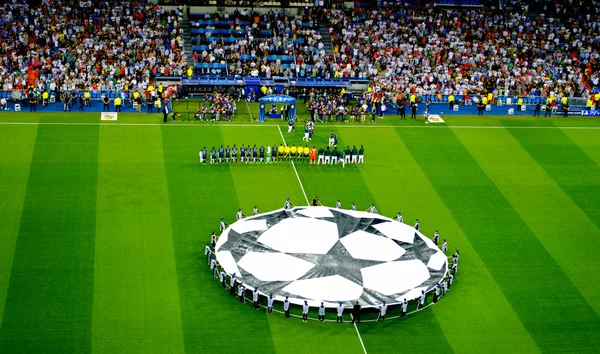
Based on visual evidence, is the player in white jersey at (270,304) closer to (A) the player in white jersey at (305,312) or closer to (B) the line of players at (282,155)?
(A) the player in white jersey at (305,312)

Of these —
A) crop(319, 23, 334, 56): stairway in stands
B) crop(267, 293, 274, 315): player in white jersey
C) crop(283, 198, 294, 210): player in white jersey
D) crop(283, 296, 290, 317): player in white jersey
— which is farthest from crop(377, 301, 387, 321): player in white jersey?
crop(319, 23, 334, 56): stairway in stands

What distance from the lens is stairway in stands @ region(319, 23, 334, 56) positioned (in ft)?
282

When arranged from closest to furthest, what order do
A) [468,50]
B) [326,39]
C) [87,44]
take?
[87,44]
[468,50]
[326,39]

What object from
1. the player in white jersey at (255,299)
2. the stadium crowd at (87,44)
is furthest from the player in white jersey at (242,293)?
the stadium crowd at (87,44)

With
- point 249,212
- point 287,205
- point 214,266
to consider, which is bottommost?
point 214,266

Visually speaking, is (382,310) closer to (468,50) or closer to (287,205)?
(287,205)

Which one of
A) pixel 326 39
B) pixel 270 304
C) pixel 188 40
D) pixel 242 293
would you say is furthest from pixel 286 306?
pixel 326 39

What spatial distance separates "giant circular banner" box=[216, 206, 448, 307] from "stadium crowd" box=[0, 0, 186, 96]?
96.0 ft

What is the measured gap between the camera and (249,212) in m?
56.9

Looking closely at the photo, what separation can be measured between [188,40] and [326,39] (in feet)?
43.6

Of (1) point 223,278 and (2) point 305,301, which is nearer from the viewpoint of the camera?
(2) point 305,301

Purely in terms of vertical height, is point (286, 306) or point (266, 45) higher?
point (266, 45)

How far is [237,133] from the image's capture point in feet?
232

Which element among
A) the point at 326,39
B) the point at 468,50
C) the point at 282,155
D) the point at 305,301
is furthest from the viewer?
the point at 326,39
